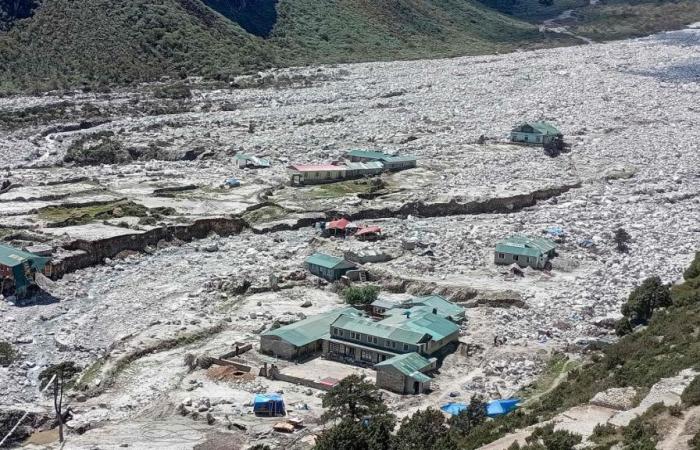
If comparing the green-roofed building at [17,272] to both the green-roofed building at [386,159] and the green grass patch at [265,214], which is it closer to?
the green grass patch at [265,214]

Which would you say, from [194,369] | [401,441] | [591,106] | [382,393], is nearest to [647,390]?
[401,441]

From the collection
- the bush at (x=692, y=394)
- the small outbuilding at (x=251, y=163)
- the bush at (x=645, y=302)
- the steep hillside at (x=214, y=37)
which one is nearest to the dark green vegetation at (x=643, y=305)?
the bush at (x=645, y=302)

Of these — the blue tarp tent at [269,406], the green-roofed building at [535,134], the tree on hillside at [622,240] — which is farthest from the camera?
the green-roofed building at [535,134]

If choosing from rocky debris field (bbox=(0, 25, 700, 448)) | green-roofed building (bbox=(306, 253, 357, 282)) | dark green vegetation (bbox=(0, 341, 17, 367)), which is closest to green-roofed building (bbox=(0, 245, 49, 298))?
rocky debris field (bbox=(0, 25, 700, 448))

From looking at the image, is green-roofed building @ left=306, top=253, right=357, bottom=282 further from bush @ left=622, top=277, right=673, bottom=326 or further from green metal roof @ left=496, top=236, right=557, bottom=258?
bush @ left=622, top=277, right=673, bottom=326

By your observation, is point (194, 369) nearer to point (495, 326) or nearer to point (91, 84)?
point (495, 326)

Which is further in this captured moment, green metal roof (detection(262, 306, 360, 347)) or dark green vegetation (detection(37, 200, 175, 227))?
dark green vegetation (detection(37, 200, 175, 227))
